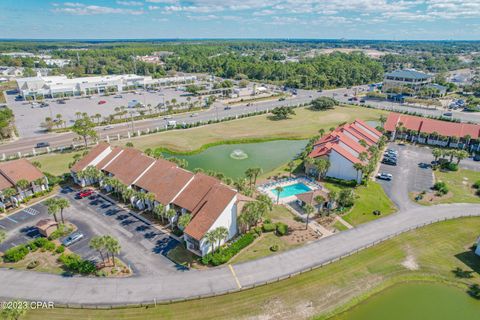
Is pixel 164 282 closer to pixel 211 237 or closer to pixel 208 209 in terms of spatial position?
pixel 211 237

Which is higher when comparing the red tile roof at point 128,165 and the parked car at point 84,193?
Result: the red tile roof at point 128,165

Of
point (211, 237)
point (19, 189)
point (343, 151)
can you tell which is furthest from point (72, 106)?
point (211, 237)

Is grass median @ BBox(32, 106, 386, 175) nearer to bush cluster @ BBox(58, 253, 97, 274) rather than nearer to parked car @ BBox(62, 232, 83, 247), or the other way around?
parked car @ BBox(62, 232, 83, 247)

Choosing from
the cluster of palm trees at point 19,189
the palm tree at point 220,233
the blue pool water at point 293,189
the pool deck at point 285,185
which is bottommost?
the blue pool water at point 293,189

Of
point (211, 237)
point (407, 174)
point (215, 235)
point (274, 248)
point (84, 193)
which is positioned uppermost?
point (215, 235)

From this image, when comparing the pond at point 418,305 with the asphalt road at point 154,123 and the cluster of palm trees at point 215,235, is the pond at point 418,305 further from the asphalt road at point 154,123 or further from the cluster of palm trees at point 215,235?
the asphalt road at point 154,123

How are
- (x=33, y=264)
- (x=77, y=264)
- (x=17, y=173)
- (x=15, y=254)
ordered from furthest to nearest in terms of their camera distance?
1. (x=17, y=173)
2. (x=15, y=254)
3. (x=33, y=264)
4. (x=77, y=264)

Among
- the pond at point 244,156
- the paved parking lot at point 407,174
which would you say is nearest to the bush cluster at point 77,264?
the pond at point 244,156

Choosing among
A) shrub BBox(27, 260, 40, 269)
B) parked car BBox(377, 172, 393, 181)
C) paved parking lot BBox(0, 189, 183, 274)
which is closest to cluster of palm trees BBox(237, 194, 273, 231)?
paved parking lot BBox(0, 189, 183, 274)

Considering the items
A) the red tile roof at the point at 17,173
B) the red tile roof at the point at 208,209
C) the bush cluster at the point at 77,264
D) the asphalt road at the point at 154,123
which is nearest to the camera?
the bush cluster at the point at 77,264
